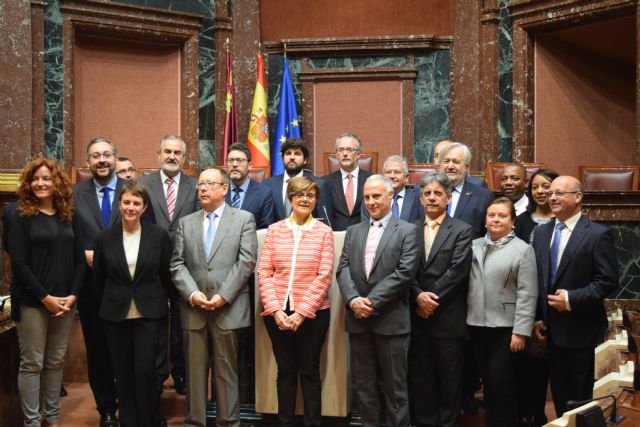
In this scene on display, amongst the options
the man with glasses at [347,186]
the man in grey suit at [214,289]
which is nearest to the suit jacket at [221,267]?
the man in grey suit at [214,289]

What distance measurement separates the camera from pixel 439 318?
3270mm

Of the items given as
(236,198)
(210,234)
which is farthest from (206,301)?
(236,198)

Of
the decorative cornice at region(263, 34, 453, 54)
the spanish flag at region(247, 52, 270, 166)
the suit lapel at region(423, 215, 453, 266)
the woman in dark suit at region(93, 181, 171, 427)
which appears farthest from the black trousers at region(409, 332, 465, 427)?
the decorative cornice at region(263, 34, 453, 54)

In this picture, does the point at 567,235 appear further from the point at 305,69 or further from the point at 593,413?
the point at 305,69

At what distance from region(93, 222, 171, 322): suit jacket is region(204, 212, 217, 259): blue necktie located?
20 centimetres

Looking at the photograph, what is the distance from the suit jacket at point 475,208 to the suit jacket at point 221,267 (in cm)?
103

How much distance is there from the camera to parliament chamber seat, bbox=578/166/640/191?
529 cm

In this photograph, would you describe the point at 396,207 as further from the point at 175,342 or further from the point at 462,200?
the point at 175,342

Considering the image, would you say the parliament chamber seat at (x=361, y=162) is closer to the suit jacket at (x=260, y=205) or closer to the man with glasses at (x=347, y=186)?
the man with glasses at (x=347, y=186)

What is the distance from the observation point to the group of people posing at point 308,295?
3191 mm

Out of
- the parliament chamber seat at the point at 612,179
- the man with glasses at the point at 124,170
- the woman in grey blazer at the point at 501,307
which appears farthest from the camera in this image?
the parliament chamber seat at the point at 612,179

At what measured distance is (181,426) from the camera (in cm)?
363

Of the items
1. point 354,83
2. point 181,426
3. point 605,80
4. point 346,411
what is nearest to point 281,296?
point 346,411

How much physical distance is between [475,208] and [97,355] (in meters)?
1.95
